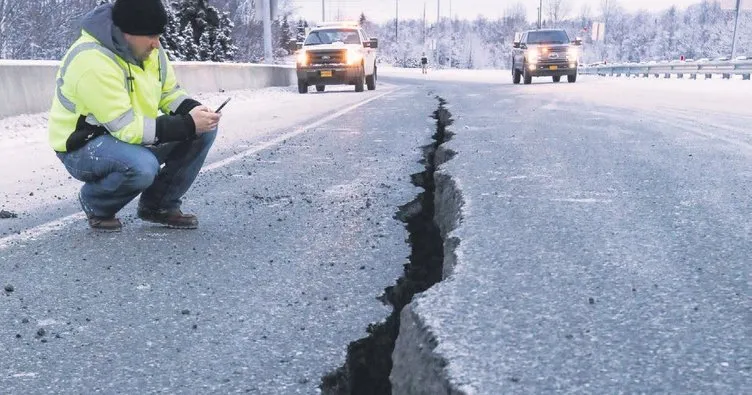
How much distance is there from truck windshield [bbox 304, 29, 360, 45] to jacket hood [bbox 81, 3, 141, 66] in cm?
1607

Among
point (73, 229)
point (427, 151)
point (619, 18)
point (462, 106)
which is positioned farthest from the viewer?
point (619, 18)

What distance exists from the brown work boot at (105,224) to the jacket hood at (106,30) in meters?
0.81

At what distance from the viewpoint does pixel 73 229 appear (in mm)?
3326

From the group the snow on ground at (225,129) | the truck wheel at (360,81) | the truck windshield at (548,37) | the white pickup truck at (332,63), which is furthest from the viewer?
the truck windshield at (548,37)

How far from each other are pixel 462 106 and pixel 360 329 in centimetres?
853

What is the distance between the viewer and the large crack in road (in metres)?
1.81

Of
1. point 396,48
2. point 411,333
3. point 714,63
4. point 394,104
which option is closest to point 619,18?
point 396,48

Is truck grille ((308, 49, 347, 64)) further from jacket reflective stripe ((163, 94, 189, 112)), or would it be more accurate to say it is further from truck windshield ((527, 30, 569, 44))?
Answer: jacket reflective stripe ((163, 94, 189, 112))

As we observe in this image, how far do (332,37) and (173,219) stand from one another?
1617 cm

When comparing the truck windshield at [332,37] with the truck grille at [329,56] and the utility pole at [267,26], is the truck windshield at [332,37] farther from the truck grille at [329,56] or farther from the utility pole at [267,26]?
the utility pole at [267,26]

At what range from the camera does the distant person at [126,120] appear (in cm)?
289

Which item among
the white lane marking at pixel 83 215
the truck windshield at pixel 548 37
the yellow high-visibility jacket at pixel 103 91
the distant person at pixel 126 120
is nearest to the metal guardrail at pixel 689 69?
the truck windshield at pixel 548 37

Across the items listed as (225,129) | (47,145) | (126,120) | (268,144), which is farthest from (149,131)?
(225,129)

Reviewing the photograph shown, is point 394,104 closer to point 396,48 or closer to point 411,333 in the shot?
point 411,333
